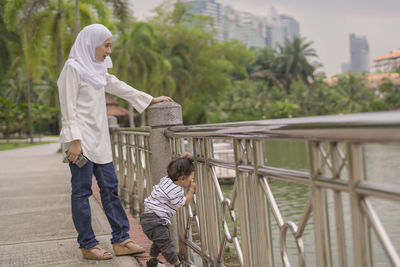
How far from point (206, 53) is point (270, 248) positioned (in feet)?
153

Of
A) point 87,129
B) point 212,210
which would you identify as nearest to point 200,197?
point 212,210

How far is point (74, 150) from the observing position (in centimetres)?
363

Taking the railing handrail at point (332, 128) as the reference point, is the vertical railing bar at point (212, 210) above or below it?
below

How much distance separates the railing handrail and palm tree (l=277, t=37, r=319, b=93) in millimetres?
70755

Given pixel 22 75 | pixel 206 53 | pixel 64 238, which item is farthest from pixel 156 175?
pixel 22 75

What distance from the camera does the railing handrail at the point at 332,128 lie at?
4.68ft

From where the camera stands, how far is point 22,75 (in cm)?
5738

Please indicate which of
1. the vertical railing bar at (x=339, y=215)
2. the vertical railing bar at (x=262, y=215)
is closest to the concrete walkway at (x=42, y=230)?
the vertical railing bar at (x=262, y=215)

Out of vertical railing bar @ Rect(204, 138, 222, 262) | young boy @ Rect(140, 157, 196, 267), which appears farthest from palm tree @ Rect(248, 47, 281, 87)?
vertical railing bar @ Rect(204, 138, 222, 262)

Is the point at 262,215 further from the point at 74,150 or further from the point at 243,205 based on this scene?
the point at 74,150

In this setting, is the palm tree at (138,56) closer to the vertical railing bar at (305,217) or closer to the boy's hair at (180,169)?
the boy's hair at (180,169)

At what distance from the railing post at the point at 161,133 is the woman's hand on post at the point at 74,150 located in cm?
74

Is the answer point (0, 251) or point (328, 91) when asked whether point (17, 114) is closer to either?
point (328, 91)

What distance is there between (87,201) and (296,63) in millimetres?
71518
